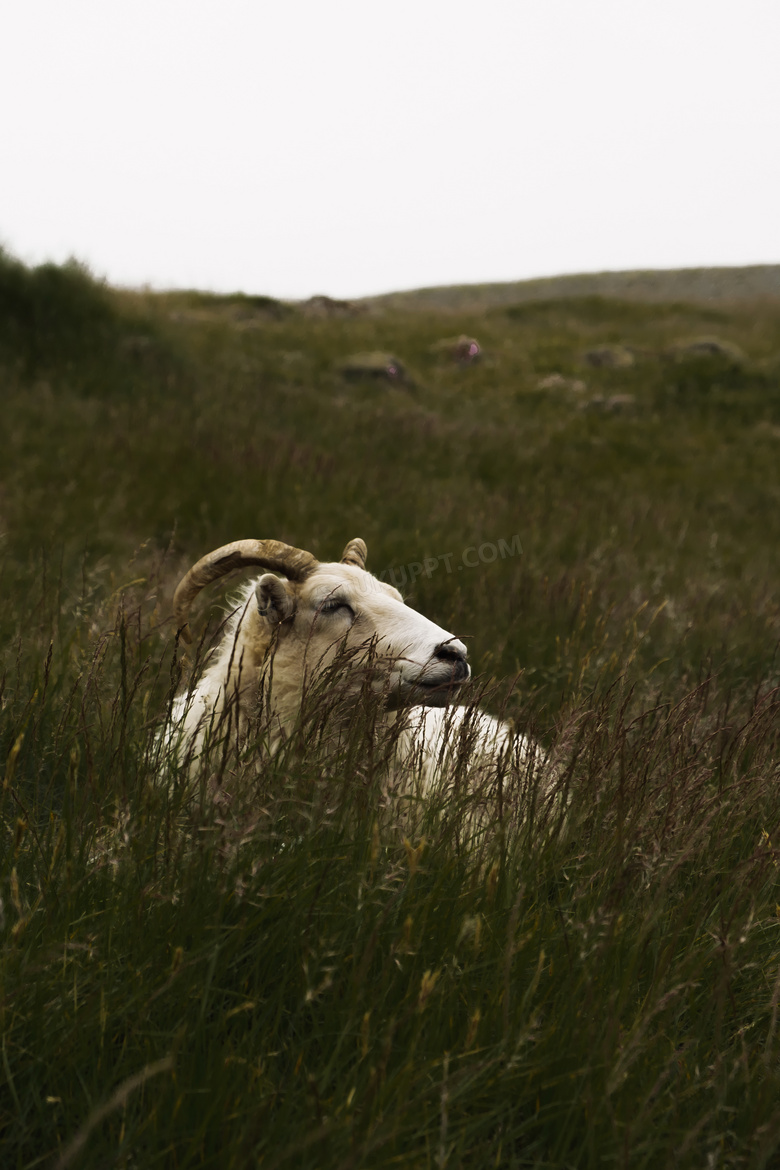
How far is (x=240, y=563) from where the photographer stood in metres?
3.83

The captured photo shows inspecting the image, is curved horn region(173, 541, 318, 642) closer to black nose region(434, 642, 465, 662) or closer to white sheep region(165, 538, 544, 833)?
white sheep region(165, 538, 544, 833)

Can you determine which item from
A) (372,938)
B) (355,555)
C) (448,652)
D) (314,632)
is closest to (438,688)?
(448,652)

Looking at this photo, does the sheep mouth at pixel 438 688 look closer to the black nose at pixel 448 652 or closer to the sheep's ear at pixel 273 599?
the black nose at pixel 448 652

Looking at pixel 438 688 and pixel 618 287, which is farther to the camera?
pixel 618 287

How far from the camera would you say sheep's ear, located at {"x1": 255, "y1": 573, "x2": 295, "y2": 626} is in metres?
3.66

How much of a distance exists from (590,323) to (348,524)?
27.2 metres

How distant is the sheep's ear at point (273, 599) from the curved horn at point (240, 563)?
0.35ft

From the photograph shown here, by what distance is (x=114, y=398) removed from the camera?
423 inches

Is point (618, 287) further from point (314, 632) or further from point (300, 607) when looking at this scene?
point (314, 632)

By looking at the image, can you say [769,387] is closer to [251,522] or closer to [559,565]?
[559,565]

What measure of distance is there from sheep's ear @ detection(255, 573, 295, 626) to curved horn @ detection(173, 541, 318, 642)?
0.35 feet

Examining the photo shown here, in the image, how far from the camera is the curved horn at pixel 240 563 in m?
3.70

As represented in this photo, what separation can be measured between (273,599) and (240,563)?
0.87 ft

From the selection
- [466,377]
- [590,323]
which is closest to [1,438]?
[466,377]
